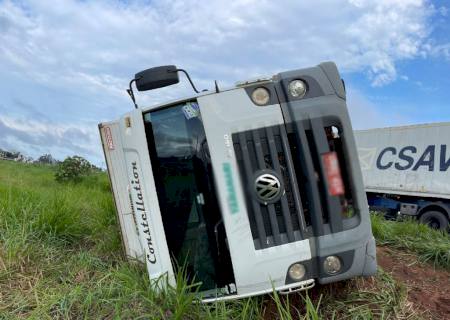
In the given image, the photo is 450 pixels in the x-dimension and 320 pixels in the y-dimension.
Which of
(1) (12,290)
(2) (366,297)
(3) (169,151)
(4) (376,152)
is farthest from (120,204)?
(4) (376,152)

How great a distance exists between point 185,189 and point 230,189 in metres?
0.36

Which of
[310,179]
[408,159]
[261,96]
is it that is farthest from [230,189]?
[408,159]

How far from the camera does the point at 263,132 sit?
2.56 m

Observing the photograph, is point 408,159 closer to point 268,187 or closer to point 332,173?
point 332,173

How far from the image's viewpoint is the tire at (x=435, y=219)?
36.1 feet

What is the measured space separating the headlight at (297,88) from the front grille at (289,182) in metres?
0.19

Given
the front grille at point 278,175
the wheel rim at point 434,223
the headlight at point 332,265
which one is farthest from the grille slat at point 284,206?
the wheel rim at point 434,223

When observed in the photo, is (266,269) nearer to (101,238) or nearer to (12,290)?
(12,290)

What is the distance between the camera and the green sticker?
2525 mm

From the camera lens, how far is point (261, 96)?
103 inches

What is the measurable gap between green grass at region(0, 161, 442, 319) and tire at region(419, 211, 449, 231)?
7.54m

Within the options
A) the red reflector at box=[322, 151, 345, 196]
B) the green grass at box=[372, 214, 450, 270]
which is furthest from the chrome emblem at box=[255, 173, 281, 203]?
the green grass at box=[372, 214, 450, 270]

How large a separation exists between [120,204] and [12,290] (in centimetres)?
99

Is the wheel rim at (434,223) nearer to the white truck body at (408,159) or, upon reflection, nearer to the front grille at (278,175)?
the white truck body at (408,159)
